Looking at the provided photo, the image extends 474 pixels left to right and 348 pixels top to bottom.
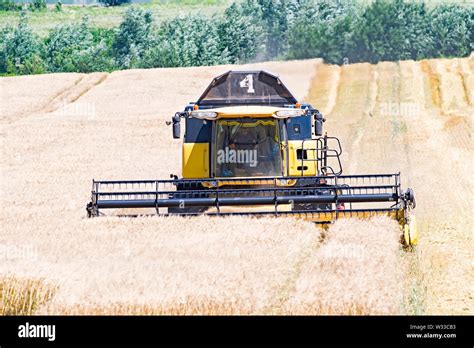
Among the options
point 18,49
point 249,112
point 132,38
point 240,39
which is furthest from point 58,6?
point 249,112

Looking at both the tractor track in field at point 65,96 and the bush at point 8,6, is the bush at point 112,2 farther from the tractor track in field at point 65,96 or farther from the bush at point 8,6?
the tractor track in field at point 65,96

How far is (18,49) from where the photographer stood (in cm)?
7138

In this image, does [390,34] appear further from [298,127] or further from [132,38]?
[298,127]

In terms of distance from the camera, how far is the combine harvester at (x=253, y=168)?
16.3 m

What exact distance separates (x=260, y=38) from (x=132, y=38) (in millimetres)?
11536

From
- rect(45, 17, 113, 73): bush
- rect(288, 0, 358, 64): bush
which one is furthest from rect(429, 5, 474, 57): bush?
rect(45, 17, 113, 73): bush

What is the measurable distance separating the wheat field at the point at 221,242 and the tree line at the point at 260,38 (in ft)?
67.3

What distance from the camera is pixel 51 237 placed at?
14633 mm
